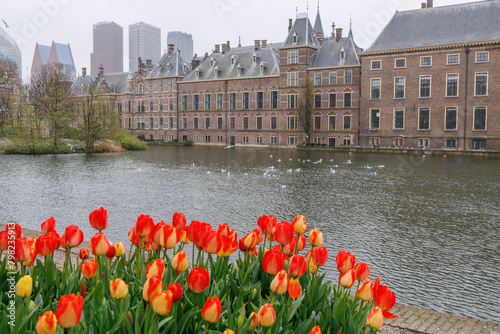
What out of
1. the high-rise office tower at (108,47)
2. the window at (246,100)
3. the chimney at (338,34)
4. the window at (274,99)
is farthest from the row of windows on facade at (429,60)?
the high-rise office tower at (108,47)

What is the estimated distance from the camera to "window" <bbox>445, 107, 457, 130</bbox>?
4188cm

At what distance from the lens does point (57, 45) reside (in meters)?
28.4

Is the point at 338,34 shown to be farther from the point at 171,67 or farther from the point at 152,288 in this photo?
the point at 152,288

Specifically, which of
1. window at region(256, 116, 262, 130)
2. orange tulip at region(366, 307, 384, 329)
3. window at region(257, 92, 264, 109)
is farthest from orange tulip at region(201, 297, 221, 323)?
window at region(256, 116, 262, 130)

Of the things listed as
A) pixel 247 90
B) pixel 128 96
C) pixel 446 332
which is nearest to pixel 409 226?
pixel 446 332

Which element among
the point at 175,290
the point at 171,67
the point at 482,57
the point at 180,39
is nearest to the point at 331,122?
the point at 482,57

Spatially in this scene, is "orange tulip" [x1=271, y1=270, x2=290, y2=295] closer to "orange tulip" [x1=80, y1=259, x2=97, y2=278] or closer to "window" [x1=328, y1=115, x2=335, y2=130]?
"orange tulip" [x1=80, y1=259, x2=97, y2=278]

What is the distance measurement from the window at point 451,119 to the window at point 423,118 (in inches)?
64.7

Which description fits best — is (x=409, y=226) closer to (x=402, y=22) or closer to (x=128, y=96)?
(x=402, y=22)

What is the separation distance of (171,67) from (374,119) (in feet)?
96.2

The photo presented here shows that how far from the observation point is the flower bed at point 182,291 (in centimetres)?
262

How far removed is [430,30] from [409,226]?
36.8 metres

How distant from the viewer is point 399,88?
146 ft

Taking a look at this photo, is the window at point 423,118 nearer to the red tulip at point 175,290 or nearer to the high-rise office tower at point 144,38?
the red tulip at point 175,290
